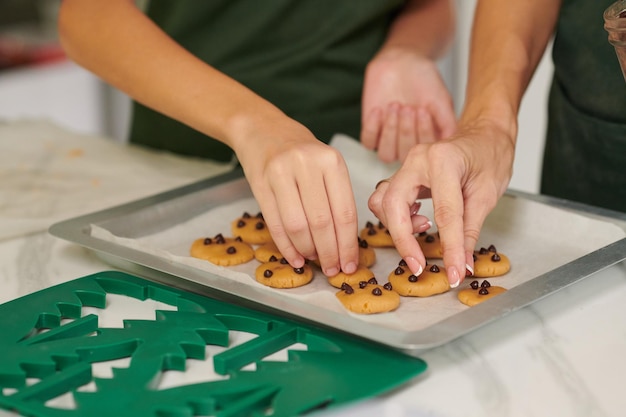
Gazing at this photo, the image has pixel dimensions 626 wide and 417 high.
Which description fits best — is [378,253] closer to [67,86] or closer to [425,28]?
[425,28]

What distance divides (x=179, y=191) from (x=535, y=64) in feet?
1.83

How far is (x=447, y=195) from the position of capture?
100 cm

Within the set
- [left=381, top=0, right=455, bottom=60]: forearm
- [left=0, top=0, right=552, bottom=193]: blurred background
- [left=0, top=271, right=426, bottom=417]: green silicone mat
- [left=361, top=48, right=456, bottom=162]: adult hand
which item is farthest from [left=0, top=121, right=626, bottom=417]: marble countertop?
[left=0, top=0, right=552, bottom=193]: blurred background

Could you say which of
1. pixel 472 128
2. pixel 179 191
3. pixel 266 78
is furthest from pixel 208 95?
pixel 266 78

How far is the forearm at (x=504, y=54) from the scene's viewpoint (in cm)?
118

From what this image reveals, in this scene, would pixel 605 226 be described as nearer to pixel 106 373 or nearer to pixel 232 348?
pixel 232 348

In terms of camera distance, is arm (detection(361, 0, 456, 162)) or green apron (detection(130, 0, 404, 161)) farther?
green apron (detection(130, 0, 404, 161))

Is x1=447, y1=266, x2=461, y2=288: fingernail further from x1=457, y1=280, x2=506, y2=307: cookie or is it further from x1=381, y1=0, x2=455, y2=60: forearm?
x1=381, y1=0, x2=455, y2=60: forearm

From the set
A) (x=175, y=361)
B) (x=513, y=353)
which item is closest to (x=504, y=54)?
(x=513, y=353)

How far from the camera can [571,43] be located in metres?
1.29

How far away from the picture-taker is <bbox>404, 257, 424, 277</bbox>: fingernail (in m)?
0.99

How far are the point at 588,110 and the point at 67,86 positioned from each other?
255 cm

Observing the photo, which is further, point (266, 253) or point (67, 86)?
point (67, 86)

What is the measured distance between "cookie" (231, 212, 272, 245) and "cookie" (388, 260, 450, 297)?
225 mm
